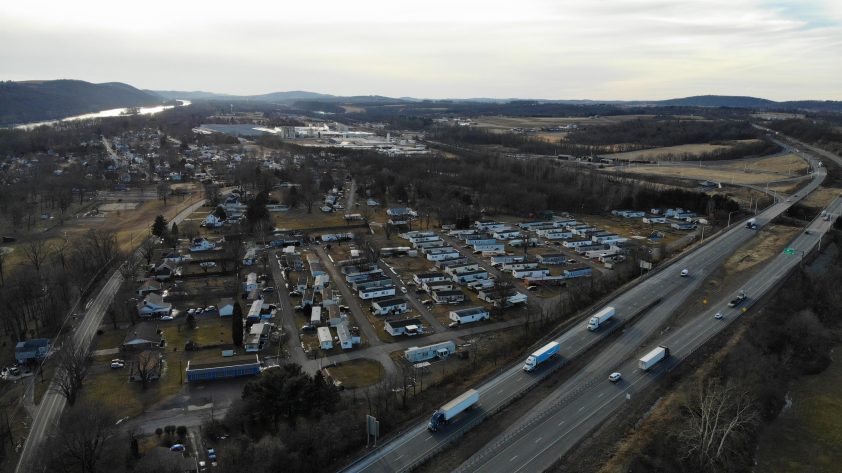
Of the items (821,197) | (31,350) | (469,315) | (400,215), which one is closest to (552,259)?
(469,315)

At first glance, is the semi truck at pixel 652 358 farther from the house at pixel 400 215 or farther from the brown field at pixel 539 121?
the brown field at pixel 539 121

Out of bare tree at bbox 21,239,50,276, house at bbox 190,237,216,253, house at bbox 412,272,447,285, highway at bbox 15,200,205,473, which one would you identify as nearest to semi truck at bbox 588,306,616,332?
house at bbox 412,272,447,285

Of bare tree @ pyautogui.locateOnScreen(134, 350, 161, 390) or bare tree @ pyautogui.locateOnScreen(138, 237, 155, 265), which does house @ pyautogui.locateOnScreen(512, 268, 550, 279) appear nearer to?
bare tree @ pyautogui.locateOnScreen(134, 350, 161, 390)

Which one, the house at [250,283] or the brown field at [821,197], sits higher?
the brown field at [821,197]

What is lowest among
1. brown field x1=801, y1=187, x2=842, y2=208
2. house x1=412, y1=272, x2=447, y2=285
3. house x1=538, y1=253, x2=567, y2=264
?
house x1=412, y1=272, x2=447, y2=285

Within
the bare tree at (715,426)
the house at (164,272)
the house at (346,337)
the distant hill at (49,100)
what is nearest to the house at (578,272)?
the bare tree at (715,426)

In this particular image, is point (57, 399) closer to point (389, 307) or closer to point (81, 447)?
point (81, 447)
